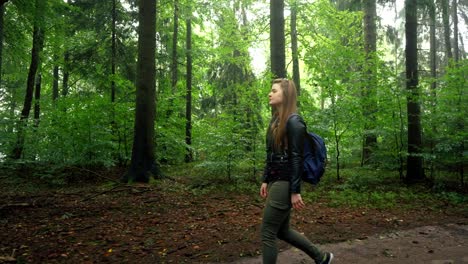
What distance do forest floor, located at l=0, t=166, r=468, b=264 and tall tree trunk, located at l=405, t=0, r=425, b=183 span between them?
208 cm

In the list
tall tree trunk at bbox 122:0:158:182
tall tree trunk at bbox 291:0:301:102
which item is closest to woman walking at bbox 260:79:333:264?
tall tree trunk at bbox 122:0:158:182

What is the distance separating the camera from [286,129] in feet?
10.2

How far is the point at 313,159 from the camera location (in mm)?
3146

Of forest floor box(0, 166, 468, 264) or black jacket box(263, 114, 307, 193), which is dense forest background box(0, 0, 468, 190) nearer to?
forest floor box(0, 166, 468, 264)

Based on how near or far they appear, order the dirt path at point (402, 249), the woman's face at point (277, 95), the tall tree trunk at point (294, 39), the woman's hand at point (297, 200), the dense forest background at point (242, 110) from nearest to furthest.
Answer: the woman's hand at point (297, 200), the woman's face at point (277, 95), the dirt path at point (402, 249), the dense forest background at point (242, 110), the tall tree trunk at point (294, 39)

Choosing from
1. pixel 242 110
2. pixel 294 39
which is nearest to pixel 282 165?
pixel 242 110

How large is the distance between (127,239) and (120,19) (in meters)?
10.5

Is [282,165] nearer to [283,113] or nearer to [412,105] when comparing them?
[283,113]

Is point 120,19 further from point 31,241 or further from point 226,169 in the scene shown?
point 31,241

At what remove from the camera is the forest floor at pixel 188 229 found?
4359 millimetres

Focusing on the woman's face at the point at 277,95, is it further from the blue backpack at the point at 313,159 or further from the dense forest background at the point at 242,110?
the dense forest background at the point at 242,110

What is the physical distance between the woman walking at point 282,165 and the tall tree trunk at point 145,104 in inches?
234

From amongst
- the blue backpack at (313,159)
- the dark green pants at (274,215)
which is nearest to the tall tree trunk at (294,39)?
the blue backpack at (313,159)

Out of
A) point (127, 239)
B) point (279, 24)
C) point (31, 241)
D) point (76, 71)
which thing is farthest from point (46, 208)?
point (76, 71)
